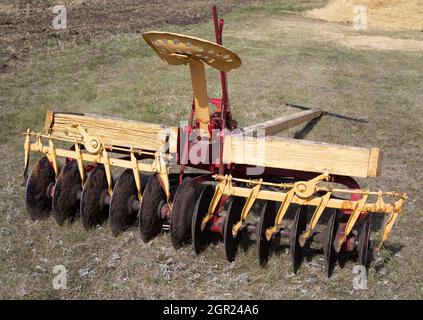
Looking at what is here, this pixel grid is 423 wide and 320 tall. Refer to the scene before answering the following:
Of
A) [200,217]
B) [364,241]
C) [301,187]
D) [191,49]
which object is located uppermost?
[191,49]

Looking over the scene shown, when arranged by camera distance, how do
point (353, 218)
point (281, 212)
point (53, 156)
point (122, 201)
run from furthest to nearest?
point (53, 156)
point (122, 201)
point (281, 212)
point (353, 218)

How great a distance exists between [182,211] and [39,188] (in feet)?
4.95

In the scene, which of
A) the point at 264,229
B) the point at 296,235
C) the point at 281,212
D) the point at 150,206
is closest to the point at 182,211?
the point at 150,206

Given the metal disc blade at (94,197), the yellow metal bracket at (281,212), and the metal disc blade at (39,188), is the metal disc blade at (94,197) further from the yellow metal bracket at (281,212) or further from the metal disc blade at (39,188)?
the yellow metal bracket at (281,212)

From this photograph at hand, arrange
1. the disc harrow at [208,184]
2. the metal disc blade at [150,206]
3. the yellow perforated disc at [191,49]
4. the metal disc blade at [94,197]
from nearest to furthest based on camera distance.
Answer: the yellow perforated disc at [191,49]
the disc harrow at [208,184]
the metal disc blade at [150,206]
the metal disc blade at [94,197]

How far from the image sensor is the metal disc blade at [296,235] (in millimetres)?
4297

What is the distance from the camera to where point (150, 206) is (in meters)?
4.58

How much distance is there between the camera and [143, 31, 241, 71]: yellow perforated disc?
12.8 ft

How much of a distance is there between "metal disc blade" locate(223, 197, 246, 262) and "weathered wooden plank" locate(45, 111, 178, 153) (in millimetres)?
823

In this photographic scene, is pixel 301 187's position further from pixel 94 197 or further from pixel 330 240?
pixel 94 197

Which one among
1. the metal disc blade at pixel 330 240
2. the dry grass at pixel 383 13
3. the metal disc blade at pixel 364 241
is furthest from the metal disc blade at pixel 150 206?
the dry grass at pixel 383 13

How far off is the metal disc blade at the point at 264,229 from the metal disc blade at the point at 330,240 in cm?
48

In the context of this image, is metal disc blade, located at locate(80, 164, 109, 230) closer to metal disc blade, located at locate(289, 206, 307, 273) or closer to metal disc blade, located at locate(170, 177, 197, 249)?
metal disc blade, located at locate(170, 177, 197, 249)

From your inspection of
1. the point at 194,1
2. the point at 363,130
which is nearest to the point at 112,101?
the point at 363,130
